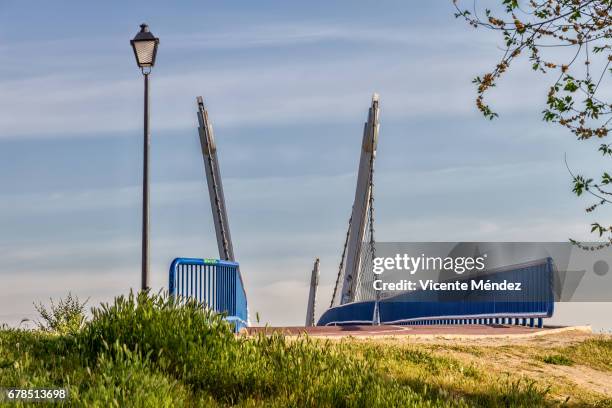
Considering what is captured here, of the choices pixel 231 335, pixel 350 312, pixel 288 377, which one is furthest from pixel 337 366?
pixel 350 312

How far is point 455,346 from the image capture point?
17500 millimetres

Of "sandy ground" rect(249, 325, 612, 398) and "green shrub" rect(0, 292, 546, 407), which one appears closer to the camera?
"green shrub" rect(0, 292, 546, 407)

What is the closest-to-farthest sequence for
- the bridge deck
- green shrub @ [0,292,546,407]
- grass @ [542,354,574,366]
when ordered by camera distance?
green shrub @ [0,292,546,407]
grass @ [542,354,574,366]
the bridge deck

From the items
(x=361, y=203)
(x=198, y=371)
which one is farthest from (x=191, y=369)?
(x=361, y=203)

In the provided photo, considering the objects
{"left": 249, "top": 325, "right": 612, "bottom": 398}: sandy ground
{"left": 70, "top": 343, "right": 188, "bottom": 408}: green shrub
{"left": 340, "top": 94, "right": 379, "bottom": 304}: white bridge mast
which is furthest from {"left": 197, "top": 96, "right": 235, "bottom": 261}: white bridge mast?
{"left": 70, "top": 343, "right": 188, "bottom": 408}: green shrub

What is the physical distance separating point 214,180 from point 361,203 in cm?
750

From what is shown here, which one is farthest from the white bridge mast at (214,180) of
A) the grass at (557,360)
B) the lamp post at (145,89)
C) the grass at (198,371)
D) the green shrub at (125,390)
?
the green shrub at (125,390)

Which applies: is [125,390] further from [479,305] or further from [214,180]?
[214,180]

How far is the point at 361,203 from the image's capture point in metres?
41.3

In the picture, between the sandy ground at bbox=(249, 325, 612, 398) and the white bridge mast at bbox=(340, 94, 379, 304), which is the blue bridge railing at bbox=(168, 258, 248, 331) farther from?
the white bridge mast at bbox=(340, 94, 379, 304)

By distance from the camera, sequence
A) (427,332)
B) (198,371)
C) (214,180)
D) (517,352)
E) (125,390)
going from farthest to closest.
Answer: (214,180) < (427,332) < (517,352) < (198,371) < (125,390)

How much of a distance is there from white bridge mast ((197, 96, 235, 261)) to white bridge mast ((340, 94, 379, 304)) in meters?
6.48

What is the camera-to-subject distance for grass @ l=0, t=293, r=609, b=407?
27.9 feet

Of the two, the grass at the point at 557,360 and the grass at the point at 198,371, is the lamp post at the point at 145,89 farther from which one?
the grass at the point at 557,360
